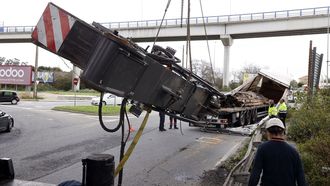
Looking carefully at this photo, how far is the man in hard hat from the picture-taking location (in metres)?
4.05

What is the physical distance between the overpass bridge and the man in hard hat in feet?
126

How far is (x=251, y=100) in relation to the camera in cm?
1814

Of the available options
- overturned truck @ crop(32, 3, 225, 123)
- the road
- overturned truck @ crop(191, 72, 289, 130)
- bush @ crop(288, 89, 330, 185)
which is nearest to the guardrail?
bush @ crop(288, 89, 330, 185)

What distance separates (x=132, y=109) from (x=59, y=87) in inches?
3239

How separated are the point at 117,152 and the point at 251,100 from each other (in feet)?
30.1

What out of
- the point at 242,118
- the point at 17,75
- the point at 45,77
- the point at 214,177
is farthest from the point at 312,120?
the point at 45,77

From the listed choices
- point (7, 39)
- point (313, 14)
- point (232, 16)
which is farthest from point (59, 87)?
point (313, 14)

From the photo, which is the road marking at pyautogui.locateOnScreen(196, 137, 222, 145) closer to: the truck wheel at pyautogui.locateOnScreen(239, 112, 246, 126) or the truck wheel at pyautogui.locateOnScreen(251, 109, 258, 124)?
the truck wheel at pyautogui.locateOnScreen(239, 112, 246, 126)

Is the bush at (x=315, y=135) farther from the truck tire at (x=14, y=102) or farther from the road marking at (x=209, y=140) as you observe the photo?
the truck tire at (x=14, y=102)

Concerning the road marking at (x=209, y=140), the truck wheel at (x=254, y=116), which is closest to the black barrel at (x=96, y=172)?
the road marking at (x=209, y=140)

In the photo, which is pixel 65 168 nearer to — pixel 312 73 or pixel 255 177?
pixel 255 177

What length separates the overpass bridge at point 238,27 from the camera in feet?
149

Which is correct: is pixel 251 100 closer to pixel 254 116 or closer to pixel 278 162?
pixel 254 116

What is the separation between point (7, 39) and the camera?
217 feet
